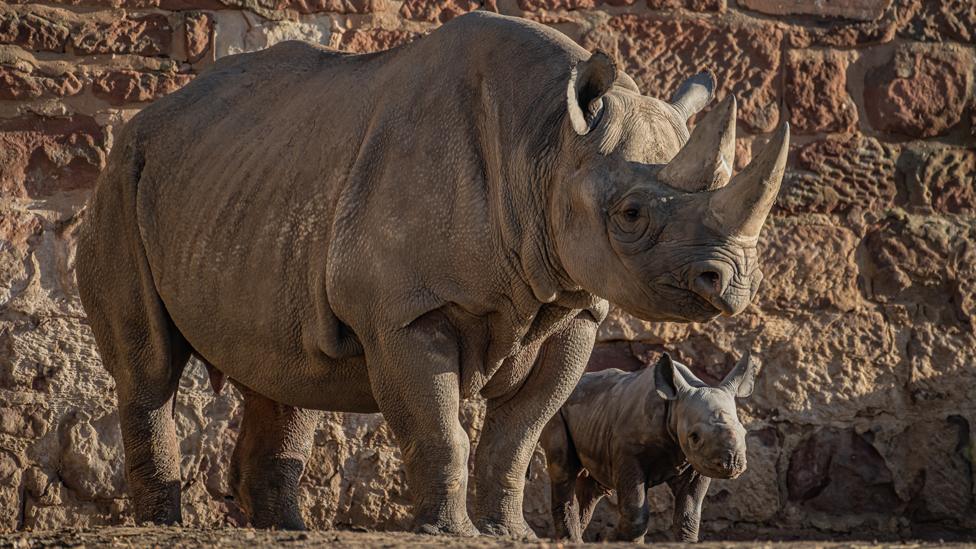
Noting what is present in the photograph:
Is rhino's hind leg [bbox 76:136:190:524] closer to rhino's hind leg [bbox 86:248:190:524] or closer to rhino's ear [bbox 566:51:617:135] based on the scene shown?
rhino's hind leg [bbox 86:248:190:524]

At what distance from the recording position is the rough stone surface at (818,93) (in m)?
7.01

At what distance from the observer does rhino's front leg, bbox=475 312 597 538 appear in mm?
4902

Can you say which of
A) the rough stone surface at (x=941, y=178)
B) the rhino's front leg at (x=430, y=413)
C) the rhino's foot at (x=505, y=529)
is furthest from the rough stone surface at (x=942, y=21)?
the rhino's front leg at (x=430, y=413)

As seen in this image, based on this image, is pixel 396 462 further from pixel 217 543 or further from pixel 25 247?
pixel 217 543

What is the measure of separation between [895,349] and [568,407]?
1516mm

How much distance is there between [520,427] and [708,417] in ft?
4.05

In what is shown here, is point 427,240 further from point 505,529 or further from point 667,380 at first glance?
point 667,380

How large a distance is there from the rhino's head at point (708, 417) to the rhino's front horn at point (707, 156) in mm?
1825

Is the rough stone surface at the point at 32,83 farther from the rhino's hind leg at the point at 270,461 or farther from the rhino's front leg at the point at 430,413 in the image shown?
the rhino's front leg at the point at 430,413

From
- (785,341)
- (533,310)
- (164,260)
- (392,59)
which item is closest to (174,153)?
(164,260)

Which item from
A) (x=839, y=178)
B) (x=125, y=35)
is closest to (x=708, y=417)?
(x=839, y=178)

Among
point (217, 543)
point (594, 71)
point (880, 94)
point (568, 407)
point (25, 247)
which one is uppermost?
point (880, 94)

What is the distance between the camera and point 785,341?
6926mm

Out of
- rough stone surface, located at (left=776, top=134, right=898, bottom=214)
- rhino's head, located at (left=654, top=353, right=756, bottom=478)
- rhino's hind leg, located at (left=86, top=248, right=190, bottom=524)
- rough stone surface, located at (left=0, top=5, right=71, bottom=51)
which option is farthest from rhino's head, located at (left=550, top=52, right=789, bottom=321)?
rough stone surface, located at (left=0, top=5, right=71, bottom=51)
